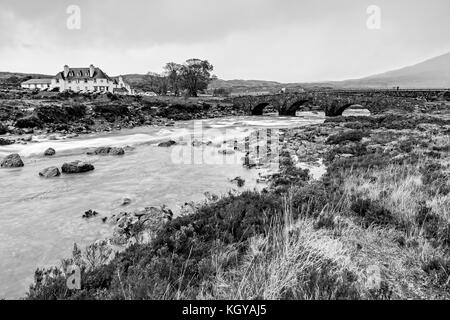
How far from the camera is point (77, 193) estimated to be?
12555 mm

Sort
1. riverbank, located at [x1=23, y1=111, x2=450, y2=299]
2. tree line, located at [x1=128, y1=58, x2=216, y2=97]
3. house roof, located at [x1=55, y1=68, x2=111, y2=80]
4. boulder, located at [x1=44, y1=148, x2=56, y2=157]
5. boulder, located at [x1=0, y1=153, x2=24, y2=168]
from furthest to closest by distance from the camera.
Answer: tree line, located at [x1=128, y1=58, x2=216, y2=97] < house roof, located at [x1=55, y1=68, x2=111, y2=80] < boulder, located at [x1=44, y1=148, x2=56, y2=157] < boulder, located at [x1=0, y1=153, x2=24, y2=168] < riverbank, located at [x1=23, y1=111, x2=450, y2=299]

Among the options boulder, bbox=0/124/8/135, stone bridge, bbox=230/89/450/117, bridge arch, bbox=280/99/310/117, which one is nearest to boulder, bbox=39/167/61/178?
boulder, bbox=0/124/8/135

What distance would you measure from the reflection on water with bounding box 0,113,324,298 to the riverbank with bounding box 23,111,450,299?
48.4 inches

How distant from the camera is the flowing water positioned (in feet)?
24.3

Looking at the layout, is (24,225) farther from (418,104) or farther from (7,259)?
(418,104)

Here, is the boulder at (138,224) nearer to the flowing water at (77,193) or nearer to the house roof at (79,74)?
the flowing water at (77,193)

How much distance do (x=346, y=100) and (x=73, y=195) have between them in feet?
172

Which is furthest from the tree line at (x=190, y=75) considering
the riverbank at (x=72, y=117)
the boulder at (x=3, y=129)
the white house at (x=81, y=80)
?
the boulder at (x=3, y=129)

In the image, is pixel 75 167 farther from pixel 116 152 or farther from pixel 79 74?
pixel 79 74

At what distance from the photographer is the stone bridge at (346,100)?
4744cm

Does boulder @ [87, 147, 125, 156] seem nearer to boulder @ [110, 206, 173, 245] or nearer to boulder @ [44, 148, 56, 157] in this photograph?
boulder @ [44, 148, 56, 157]

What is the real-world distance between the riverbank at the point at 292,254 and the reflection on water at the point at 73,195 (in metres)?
1.23

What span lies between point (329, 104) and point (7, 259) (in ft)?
192

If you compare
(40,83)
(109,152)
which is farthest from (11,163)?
(40,83)
